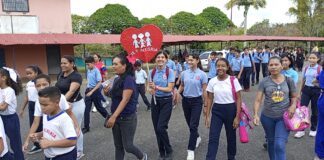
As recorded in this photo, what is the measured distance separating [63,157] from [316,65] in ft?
15.0

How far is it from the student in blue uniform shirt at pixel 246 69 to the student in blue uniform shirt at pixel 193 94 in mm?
7059

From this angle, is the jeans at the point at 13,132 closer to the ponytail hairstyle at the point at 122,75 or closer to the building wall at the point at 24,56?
the ponytail hairstyle at the point at 122,75

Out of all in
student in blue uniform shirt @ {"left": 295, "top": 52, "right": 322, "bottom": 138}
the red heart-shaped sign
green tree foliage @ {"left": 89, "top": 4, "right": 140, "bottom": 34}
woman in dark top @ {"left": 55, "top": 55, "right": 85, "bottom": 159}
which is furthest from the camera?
green tree foliage @ {"left": 89, "top": 4, "right": 140, "bottom": 34}

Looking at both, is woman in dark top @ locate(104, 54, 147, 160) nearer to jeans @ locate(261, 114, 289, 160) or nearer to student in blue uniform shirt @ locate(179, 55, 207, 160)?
student in blue uniform shirt @ locate(179, 55, 207, 160)

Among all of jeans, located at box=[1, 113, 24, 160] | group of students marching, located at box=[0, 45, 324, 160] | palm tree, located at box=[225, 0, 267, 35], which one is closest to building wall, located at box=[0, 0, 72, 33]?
group of students marching, located at box=[0, 45, 324, 160]

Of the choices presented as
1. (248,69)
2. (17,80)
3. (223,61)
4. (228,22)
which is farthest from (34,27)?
(228,22)

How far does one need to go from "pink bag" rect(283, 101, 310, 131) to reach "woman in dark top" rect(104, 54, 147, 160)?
1.85 m

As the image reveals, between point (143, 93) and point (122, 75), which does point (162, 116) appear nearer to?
point (122, 75)

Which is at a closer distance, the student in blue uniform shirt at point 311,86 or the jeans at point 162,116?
the jeans at point 162,116

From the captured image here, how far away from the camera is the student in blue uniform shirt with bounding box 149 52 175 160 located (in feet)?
15.3

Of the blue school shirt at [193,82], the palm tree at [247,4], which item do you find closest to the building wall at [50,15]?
the blue school shirt at [193,82]

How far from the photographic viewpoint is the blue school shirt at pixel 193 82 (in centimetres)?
487

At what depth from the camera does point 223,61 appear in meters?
4.23

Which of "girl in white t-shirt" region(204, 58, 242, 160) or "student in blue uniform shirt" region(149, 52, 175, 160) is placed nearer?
"girl in white t-shirt" region(204, 58, 242, 160)
